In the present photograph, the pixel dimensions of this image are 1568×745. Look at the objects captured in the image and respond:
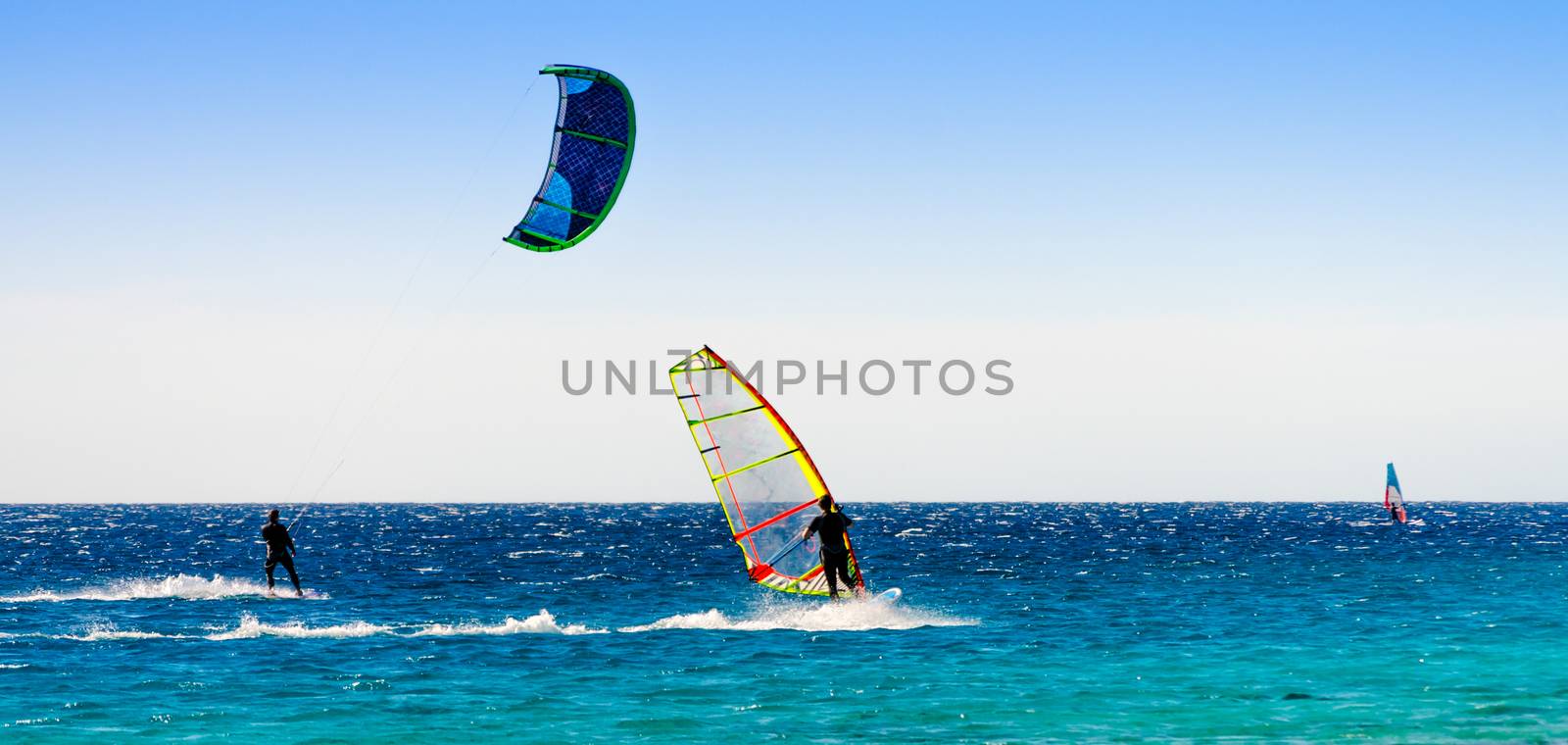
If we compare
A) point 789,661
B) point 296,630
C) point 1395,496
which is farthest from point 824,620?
point 1395,496

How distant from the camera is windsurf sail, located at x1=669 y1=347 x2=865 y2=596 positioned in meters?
19.2

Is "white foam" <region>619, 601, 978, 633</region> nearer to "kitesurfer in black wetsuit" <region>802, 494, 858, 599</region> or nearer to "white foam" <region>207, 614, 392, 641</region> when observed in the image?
"kitesurfer in black wetsuit" <region>802, 494, 858, 599</region>

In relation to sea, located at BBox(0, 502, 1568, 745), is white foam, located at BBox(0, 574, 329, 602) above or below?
below

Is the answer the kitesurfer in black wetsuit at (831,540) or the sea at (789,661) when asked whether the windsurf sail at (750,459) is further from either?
the sea at (789,661)

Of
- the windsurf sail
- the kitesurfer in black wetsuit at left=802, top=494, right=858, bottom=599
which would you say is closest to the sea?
the kitesurfer in black wetsuit at left=802, top=494, right=858, bottom=599

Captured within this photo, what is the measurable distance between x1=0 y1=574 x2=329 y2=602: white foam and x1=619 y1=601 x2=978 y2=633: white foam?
10556mm

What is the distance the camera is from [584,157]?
17.0 metres

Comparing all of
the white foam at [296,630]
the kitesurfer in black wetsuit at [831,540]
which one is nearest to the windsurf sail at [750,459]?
the kitesurfer in black wetsuit at [831,540]

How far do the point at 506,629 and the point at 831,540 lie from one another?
238 inches

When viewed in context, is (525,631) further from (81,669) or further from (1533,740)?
(1533,740)

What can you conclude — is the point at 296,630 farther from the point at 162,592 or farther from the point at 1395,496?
the point at 1395,496

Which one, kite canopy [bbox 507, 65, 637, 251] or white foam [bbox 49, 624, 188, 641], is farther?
white foam [bbox 49, 624, 188, 641]

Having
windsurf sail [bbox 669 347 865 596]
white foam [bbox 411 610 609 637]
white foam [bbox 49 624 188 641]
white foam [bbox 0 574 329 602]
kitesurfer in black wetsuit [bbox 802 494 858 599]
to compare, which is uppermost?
windsurf sail [bbox 669 347 865 596]

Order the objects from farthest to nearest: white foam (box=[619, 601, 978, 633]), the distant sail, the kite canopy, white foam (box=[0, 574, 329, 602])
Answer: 1. the distant sail
2. white foam (box=[0, 574, 329, 602])
3. white foam (box=[619, 601, 978, 633])
4. the kite canopy
